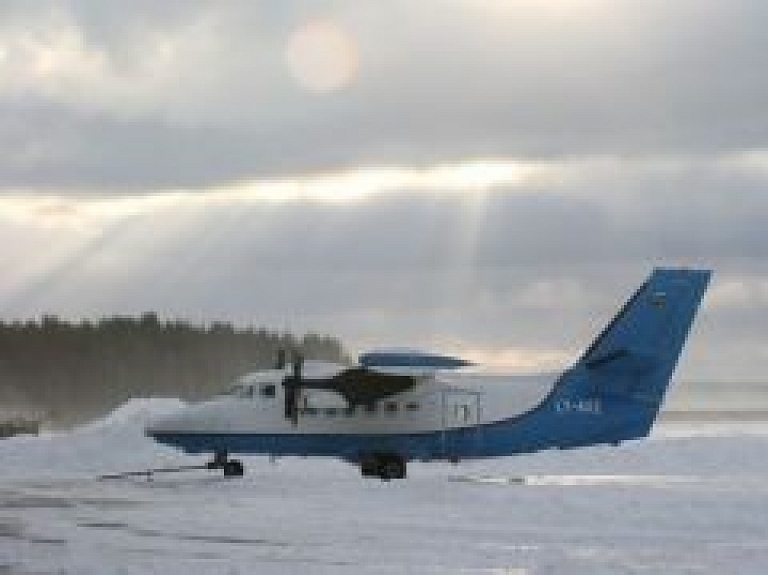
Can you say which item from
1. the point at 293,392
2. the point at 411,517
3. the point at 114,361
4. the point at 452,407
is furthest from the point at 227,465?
the point at 114,361

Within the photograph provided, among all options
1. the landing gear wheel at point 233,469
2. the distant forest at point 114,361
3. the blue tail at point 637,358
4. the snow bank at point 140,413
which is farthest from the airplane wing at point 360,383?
the distant forest at point 114,361

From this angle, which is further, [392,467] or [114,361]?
[114,361]

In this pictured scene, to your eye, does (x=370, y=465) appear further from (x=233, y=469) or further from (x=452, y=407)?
(x=233, y=469)

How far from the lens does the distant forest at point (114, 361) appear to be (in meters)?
162

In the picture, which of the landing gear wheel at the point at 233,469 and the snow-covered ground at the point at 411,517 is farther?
the landing gear wheel at the point at 233,469

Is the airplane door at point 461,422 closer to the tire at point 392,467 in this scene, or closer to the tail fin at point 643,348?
the tire at point 392,467

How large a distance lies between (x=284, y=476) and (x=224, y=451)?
2103mm

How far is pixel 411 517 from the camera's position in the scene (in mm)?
28641

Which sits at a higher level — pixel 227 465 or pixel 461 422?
pixel 461 422

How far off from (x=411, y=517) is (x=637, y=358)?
50.0 feet

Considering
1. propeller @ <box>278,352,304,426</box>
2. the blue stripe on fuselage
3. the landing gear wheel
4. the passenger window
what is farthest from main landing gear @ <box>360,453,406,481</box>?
the landing gear wheel

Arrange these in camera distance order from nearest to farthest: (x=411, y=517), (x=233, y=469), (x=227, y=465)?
(x=411, y=517), (x=233, y=469), (x=227, y=465)

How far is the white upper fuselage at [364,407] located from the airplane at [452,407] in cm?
3

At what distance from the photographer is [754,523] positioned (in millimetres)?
27375
